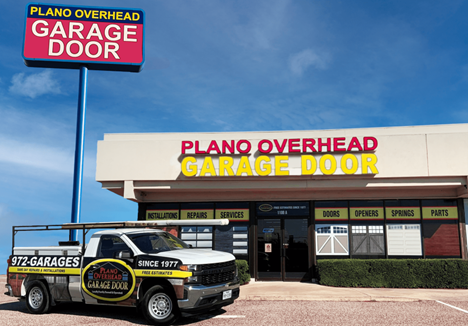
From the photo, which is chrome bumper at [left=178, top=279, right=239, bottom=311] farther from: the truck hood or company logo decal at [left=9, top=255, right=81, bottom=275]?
company logo decal at [left=9, top=255, right=81, bottom=275]

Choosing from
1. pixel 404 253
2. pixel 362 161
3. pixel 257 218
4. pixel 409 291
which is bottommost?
pixel 409 291

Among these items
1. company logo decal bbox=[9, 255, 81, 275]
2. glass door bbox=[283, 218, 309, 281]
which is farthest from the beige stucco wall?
company logo decal bbox=[9, 255, 81, 275]

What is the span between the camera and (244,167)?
16.7m

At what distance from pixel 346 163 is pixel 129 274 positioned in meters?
10.2

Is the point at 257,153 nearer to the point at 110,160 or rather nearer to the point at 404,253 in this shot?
the point at 110,160

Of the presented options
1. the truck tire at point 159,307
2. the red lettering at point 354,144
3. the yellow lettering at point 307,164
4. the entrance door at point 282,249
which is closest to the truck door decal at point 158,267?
the truck tire at point 159,307

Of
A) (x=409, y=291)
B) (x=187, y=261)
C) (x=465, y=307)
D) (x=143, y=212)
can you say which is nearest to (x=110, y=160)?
(x=143, y=212)

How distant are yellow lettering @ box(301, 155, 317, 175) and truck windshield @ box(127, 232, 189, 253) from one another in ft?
24.4

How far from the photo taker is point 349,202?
1756 centimetres

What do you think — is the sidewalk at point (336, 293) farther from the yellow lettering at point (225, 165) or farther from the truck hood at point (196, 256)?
the yellow lettering at point (225, 165)

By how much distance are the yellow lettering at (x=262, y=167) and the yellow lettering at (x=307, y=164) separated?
1349mm

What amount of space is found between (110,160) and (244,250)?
6852 millimetres

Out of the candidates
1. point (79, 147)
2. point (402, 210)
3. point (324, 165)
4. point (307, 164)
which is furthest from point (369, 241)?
point (79, 147)

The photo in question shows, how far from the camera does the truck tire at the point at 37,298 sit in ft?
34.2
